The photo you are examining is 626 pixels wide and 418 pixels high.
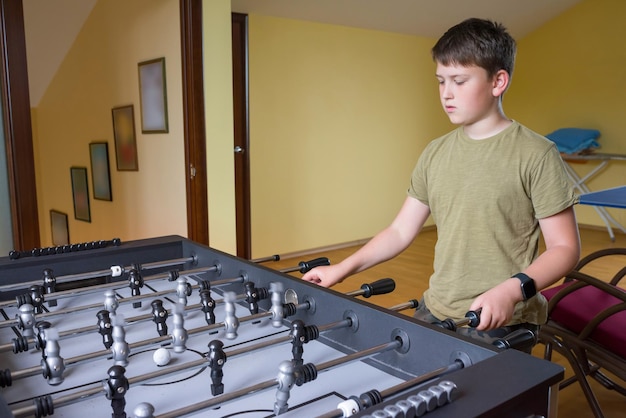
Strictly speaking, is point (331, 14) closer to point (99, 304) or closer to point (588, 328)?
point (588, 328)

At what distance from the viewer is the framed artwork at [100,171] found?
4504mm

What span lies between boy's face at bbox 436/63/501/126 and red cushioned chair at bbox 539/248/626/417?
80cm

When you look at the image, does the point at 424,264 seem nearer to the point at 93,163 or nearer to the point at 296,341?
the point at 93,163

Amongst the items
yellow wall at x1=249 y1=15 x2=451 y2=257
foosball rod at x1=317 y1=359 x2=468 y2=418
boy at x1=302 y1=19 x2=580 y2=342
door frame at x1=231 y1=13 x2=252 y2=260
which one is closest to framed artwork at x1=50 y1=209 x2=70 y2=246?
door frame at x1=231 y1=13 x2=252 y2=260

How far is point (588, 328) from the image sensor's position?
1.76 m

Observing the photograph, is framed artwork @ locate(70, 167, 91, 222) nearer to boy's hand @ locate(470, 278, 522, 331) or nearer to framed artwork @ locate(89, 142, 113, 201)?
framed artwork @ locate(89, 142, 113, 201)

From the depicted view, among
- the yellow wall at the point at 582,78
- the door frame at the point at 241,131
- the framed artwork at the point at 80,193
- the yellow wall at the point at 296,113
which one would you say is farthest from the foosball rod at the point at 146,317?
the yellow wall at the point at 582,78

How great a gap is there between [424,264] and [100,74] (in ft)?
9.95

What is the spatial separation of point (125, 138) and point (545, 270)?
3.58 m

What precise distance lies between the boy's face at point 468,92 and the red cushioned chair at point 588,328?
80 cm

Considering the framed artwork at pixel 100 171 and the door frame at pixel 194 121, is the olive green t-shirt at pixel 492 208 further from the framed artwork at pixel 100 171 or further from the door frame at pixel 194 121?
the framed artwork at pixel 100 171

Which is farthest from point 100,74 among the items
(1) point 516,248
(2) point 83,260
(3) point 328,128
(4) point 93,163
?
(1) point 516,248

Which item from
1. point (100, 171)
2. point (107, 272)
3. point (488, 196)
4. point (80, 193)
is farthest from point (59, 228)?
point (488, 196)

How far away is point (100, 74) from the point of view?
4.44 metres
